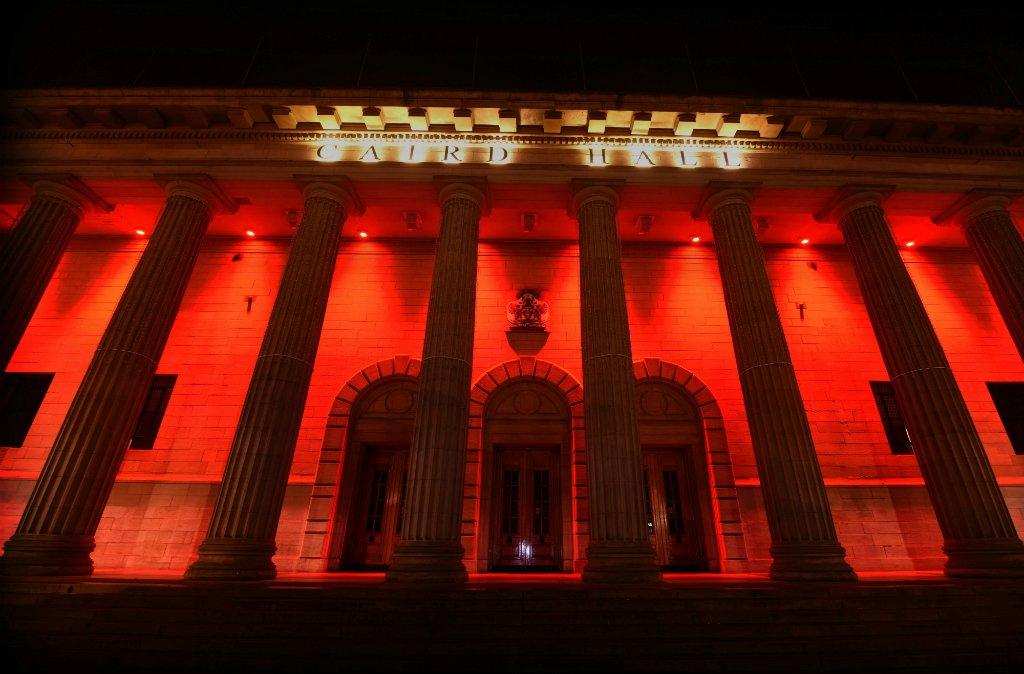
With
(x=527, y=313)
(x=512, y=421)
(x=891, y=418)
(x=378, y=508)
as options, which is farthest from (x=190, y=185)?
(x=891, y=418)

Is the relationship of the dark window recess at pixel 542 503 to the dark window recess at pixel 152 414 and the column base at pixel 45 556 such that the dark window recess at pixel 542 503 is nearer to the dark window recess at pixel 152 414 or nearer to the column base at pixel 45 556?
the column base at pixel 45 556

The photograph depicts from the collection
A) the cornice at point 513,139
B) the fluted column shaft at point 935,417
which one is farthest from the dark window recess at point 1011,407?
the cornice at point 513,139

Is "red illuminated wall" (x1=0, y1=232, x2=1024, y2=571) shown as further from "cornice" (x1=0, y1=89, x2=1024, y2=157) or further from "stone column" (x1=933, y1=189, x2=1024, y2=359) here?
"cornice" (x1=0, y1=89, x2=1024, y2=157)

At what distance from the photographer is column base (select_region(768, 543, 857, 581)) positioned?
7.87 metres

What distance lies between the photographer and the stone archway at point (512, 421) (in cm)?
1181

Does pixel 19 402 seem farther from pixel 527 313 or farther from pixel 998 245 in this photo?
pixel 998 245

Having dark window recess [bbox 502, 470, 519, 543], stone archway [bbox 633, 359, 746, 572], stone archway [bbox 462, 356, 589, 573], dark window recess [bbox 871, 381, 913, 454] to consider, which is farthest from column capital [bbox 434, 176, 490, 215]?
dark window recess [bbox 871, 381, 913, 454]

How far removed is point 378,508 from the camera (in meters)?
12.6

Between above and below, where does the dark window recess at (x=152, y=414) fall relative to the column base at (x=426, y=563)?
above

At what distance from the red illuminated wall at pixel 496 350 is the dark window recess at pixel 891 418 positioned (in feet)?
0.81

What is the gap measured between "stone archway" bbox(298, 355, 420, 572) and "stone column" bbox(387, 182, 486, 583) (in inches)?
147

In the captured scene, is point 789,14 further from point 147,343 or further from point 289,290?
point 147,343

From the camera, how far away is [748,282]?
10.4m

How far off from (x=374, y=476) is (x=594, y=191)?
365 inches
